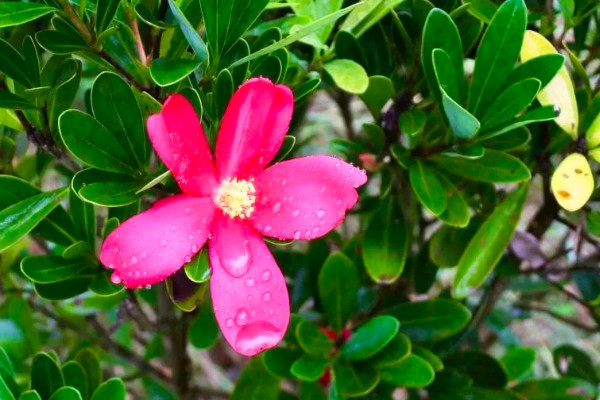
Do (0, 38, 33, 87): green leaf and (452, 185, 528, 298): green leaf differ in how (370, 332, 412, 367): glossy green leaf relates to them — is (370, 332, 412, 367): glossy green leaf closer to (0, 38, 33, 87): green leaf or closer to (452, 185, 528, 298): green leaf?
(452, 185, 528, 298): green leaf

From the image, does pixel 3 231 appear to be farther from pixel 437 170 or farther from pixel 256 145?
pixel 437 170

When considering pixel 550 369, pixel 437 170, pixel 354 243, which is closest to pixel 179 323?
pixel 354 243

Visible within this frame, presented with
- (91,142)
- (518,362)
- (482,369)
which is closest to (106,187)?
(91,142)

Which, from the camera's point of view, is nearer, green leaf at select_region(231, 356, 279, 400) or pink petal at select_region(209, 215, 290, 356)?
pink petal at select_region(209, 215, 290, 356)

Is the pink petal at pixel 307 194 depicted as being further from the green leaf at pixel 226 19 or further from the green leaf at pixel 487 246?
the green leaf at pixel 487 246

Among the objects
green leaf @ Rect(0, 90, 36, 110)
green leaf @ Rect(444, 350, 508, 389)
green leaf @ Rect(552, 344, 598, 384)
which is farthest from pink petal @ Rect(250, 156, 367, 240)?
green leaf @ Rect(552, 344, 598, 384)
